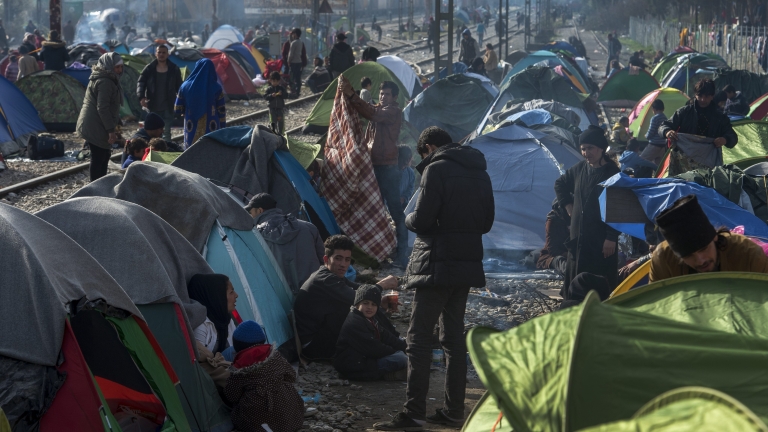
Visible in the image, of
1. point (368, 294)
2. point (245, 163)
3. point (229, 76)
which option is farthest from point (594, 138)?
point (229, 76)

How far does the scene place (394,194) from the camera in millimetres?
9836

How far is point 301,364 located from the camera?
6.72m

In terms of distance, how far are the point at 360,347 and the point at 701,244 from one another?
298 cm

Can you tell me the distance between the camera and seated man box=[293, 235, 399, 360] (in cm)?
681

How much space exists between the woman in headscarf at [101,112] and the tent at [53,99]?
6885 millimetres

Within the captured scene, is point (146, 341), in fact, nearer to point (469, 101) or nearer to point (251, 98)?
point (469, 101)

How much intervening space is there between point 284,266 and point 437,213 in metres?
2.50

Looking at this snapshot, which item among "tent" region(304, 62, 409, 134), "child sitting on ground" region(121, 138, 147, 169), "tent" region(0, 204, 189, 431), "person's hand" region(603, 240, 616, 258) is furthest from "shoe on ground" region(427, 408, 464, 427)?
"tent" region(304, 62, 409, 134)

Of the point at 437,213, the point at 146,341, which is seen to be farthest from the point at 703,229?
the point at 146,341

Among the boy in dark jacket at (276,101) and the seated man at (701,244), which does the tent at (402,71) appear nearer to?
the boy in dark jacket at (276,101)

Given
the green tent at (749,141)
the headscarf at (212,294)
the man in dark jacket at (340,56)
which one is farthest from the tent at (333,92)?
the headscarf at (212,294)

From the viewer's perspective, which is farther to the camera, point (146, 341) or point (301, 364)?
point (301, 364)

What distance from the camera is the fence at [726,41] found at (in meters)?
31.9

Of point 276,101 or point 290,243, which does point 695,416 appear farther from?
point 276,101
